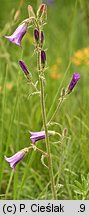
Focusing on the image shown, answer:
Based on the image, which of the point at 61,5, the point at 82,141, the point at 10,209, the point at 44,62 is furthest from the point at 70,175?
the point at 61,5

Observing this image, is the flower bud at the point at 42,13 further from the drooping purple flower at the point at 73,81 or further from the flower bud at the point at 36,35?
the drooping purple flower at the point at 73,81

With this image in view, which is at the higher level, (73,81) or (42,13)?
(42,13)

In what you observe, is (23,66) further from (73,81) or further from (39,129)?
(39,129)

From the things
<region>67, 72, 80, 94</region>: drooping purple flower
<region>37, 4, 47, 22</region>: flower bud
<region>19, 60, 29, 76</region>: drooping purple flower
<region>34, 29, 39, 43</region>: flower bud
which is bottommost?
<region>67, 72, 80, 94</region>: drooping purple flower

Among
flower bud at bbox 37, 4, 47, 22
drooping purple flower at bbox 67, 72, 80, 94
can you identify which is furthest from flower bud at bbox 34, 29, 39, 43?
drooping purple flower at bbox 67, 72, 80, 94

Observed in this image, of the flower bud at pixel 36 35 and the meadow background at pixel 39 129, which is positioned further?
the meadow background at pixel 39 129

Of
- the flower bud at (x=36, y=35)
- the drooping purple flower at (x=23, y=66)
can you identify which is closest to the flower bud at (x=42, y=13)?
the flower bud at (x=36, y=35)

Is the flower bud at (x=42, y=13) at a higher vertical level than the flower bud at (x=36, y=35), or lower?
higher

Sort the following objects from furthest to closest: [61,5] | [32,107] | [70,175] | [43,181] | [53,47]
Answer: [61,5]
[53,47]
[32,107]
[43,181]
[70,175]

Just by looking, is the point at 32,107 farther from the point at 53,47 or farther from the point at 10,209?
the point at 53,47

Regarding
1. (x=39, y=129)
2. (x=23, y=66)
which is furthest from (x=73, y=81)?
(x=39, y=129)

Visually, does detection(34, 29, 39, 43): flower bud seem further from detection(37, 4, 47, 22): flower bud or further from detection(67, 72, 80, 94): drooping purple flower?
detection(67, 72, 80, 94): drooping purple flower
